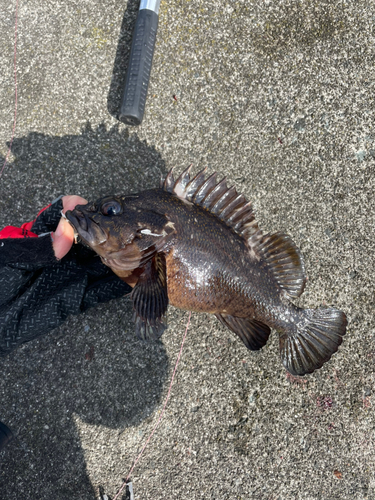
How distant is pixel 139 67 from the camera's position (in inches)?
112

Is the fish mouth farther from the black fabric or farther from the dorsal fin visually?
the dorsal fin

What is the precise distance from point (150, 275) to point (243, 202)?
0.80 m

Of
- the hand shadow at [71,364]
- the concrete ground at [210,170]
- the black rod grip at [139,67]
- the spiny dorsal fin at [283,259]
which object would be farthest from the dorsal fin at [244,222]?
the black rod grip at [139,67]

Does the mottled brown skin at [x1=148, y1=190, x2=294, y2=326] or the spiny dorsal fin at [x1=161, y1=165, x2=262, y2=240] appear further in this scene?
the spiny dorsal fin at [x1=161, y1=165, x2=262, y2=240]

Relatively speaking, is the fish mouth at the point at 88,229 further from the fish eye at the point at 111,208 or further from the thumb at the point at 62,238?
the thumb at the point at 62,238

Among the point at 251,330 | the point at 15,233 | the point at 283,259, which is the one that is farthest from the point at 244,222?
the point at 15,233

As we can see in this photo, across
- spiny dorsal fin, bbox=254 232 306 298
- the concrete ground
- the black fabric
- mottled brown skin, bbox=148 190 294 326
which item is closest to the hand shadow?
the concrete ground

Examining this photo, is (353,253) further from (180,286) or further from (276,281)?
(180,286)

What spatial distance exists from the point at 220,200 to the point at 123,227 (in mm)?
680

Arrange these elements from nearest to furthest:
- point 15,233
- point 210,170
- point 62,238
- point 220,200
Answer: point 220,200 → point 62,238 → point 15,233 → point 210,170

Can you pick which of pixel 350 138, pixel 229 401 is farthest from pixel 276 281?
pixel 350 138

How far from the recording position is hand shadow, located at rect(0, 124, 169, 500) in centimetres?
270

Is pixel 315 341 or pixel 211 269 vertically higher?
pixel 211 269

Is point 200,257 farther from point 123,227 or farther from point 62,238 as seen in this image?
point 62,238
